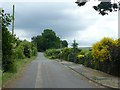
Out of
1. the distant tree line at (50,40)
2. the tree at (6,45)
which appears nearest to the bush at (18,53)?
the tree at (6,45)

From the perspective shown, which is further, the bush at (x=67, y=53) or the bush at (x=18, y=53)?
the bush at (x=67, y=53)

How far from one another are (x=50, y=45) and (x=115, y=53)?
147 meters

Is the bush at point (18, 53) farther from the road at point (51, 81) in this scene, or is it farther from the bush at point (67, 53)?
the bush at point (67, 53)

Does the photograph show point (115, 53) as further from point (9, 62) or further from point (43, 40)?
point (43, 40)

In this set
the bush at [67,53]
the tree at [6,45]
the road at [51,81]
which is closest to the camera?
the road at [51,81]

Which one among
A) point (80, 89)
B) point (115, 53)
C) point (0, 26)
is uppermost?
point (0, 26)

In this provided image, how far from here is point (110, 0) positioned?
76.7 feet

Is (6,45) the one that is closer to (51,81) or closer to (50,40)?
(51,81)

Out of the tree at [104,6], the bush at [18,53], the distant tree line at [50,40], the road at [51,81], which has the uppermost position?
the distant tree line at [50,40]

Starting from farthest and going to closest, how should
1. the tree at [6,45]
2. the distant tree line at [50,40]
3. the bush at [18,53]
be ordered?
the distant tree line at [50,40] → the bush at [18,53] → the tree at [6,45]

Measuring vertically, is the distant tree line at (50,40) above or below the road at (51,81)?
above

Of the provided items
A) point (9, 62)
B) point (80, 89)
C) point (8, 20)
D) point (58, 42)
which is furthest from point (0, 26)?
point (58, 42)

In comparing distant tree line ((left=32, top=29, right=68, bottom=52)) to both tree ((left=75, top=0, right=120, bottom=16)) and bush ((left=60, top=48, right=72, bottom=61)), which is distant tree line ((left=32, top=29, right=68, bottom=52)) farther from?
tree ((left=75, top=0, right=120, bottom=16))

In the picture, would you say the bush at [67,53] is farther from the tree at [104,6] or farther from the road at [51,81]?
the tree at [104,6]
